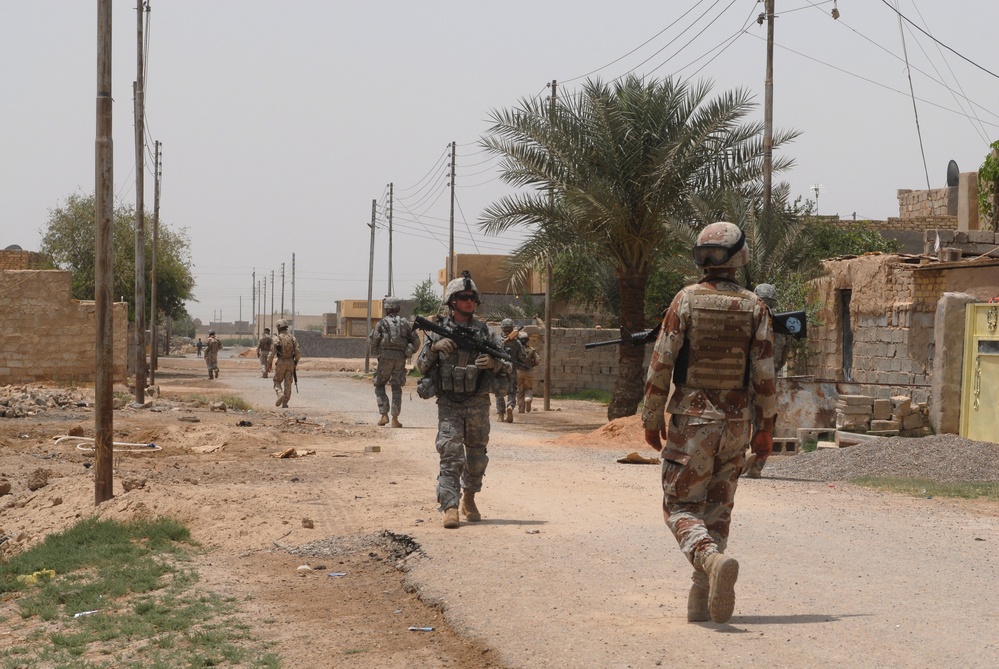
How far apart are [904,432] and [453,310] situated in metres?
8.16

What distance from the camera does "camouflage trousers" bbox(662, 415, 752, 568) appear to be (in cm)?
518

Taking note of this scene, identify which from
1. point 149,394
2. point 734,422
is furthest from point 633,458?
point 149,394

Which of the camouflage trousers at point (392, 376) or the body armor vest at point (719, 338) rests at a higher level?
the body armor vest at point (719, 338)

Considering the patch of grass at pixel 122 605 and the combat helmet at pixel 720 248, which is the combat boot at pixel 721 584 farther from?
the patch of grass at pixel 122 605

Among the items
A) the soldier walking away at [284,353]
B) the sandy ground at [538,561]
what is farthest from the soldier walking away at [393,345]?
the soldier walking away at [284,353]

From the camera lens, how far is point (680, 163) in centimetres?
1948

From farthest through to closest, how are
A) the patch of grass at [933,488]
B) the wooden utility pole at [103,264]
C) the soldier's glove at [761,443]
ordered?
the patch of grass at [933,488] → the wooden utility pole at [103,264] → the soldier's glove at [761,443]

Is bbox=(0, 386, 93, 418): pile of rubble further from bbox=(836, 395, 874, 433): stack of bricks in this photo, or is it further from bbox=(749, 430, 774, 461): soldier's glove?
bbox=(749, 430, 774, 461): soldier's glove

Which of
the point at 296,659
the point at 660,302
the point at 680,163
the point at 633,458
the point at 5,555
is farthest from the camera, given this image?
the point at 660,302

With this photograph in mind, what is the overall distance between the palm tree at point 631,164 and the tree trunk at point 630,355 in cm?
2

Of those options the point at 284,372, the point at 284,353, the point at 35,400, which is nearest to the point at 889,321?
the point at 284,353

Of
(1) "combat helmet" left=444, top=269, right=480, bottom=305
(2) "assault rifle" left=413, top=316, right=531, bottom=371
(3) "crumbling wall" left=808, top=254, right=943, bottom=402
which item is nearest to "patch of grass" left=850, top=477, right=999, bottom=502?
(3) "crumbling wall" left=808, top=254, right=943, bottom=402

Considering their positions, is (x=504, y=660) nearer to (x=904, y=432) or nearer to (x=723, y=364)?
(x=723, y=364)

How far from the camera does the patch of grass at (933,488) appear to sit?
10.3 m
